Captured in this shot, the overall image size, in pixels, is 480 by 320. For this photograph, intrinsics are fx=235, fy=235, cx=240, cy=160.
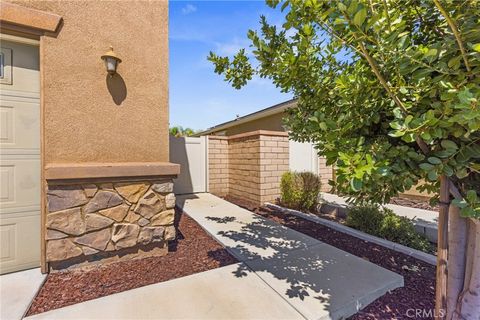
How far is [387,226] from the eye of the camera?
4418 millimetres

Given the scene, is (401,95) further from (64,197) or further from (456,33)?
(64,197)

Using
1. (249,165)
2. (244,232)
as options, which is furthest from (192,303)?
(249,165)

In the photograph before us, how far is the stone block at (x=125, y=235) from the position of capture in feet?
10.7

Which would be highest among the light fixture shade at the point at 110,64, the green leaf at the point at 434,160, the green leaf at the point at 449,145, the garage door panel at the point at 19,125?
the light fixture shade at the point at 110,64

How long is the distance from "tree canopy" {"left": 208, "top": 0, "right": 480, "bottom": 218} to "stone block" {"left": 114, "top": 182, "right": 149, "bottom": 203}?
245cm

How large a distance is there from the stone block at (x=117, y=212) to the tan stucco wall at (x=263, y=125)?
806 centimetres

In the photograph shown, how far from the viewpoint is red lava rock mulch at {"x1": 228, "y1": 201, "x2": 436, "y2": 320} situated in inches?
96.3

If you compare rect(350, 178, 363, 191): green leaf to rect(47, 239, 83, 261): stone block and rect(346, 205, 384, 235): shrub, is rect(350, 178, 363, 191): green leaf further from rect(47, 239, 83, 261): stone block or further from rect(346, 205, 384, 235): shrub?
rect(346, 205, 384, 235): shrub

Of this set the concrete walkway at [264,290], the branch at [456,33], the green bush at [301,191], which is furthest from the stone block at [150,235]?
the green bush at [301,191]

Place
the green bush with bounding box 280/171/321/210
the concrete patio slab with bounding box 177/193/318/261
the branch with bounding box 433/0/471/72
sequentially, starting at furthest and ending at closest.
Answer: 1. the green bush with bounding box 280/171/321/210
2. the concrete patio slab with bounding box 177/193/318/261
3. the branch with bounding box 433/0/471/72

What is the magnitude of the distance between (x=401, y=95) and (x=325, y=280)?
2359mm


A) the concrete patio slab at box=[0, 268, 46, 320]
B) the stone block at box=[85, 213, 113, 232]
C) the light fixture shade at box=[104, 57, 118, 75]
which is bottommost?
the concrete patio slab at box=[0, 268, 46, 320]

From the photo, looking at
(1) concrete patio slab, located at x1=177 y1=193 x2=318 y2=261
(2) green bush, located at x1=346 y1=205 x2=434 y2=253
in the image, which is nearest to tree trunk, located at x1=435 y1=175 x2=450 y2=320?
(1) concrete patio slab, located at x1=177 y1=193 x2=318 y2=261

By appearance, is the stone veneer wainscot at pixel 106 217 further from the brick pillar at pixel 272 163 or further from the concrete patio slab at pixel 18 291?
the brick pillar at pixel 272 163
